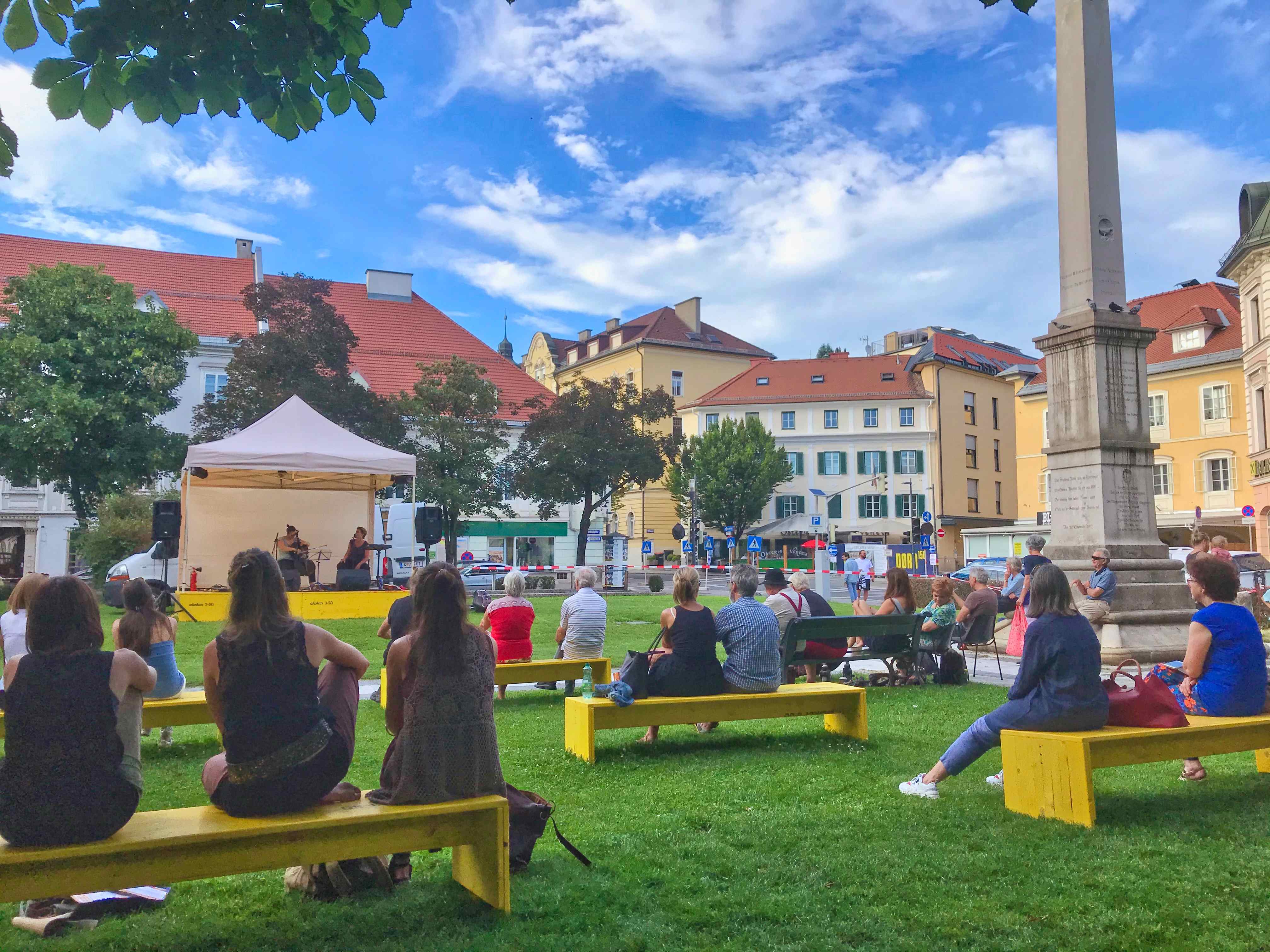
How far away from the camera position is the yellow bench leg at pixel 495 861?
12.6ft

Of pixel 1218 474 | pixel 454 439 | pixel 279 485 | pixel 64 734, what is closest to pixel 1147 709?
pixel 64 734

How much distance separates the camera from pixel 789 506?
204 ft

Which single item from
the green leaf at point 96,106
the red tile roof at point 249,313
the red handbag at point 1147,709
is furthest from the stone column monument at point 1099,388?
the red tile roof at point 249,313

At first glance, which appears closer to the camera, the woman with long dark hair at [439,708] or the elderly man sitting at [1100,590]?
the woman with long dark hair at [439,708]

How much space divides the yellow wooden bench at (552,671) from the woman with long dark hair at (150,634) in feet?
6.76

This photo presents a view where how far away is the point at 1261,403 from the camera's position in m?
37.4

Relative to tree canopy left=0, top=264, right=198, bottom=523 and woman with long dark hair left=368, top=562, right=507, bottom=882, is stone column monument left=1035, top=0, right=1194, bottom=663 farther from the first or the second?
tree canopy left=0, top=264, right=198, bottom=523

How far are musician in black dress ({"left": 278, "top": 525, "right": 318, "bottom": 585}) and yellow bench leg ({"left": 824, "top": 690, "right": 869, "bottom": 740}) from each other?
13537 millimetres

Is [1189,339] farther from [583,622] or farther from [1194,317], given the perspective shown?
[583,622]

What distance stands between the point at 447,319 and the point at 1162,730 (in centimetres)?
5108

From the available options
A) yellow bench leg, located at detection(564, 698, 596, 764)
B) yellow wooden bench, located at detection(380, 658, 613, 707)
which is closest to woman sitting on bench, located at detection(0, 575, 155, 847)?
yellow bench leg, located at detection(564, 698, 596, 764)

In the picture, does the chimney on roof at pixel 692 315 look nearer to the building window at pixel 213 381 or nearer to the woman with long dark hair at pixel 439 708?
the building window at pixel 213 381

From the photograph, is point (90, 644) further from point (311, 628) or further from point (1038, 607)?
point (1038, 607)

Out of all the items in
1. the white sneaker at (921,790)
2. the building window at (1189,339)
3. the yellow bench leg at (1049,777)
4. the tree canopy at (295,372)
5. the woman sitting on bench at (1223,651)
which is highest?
the building window at (1189,339)
